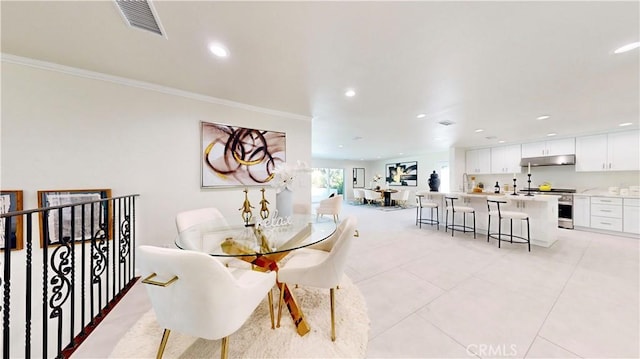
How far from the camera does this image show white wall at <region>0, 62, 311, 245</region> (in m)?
2.10

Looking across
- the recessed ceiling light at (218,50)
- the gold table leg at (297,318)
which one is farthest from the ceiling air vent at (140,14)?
the gold table leg at (297,318)

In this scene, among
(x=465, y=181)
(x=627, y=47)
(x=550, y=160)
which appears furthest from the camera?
(x=465, y=181)

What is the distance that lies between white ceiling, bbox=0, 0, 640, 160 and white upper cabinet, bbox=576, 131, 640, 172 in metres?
2.37

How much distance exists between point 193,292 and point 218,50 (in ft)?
6.31

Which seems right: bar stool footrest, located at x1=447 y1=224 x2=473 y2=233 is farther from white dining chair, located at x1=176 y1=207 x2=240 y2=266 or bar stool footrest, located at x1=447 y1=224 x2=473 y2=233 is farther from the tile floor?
white dining chair, located at x1=176 y1=207 x2=240 y2=266

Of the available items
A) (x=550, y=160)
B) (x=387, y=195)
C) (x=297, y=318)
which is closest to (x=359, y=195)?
(x=387, y=195)

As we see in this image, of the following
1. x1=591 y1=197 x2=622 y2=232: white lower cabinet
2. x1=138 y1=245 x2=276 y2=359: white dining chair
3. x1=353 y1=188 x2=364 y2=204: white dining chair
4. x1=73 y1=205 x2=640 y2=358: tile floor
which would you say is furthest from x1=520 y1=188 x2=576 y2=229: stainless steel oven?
x1=138 y1=245 x2=276 y2=359: white dining chair

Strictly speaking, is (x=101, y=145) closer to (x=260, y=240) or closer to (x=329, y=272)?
(x=260, y=240)

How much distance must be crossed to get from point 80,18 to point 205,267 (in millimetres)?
2043

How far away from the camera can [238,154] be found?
10.6 feet

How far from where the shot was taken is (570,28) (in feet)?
5.35

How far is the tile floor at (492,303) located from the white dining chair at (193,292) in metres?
0.91

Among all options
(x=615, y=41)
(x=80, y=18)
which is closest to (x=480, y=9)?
(x=615, y=41)

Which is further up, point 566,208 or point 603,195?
point 603,195
